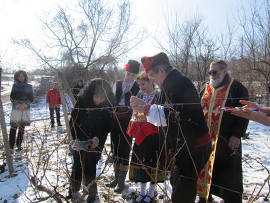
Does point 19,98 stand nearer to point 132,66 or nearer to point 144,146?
point 132,66

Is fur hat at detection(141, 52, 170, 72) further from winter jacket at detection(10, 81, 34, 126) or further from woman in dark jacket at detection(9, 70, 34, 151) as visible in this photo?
winter jacket at detection(10, 81, 34, 126)

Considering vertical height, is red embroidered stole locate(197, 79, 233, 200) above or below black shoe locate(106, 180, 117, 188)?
above

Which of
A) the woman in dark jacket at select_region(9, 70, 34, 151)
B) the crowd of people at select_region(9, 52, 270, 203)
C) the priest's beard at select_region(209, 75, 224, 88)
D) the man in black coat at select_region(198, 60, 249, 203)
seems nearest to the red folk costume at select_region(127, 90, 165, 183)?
the crowd of people at select_region(9, 52, 270, 203)

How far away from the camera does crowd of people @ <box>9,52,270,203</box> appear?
1954 millimetres

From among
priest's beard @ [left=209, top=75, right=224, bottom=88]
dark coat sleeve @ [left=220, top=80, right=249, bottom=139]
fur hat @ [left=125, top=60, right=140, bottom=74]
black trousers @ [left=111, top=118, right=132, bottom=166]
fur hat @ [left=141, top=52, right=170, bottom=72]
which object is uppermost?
fur hat @ [left=125, top=60, right=140, bottom=74]

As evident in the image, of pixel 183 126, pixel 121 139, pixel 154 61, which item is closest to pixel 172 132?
pixel 183 126

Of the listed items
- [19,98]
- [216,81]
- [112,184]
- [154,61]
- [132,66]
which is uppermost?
[132,66]

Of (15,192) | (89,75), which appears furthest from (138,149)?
(89,75)

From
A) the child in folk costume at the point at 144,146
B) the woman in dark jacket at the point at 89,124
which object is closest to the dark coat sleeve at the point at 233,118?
the child in folk costume at the point at 144,146

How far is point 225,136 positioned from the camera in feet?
8.66

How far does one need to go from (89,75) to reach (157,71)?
16.4 metres

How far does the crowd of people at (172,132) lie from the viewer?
1.95m

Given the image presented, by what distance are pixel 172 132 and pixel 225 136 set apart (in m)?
1.00

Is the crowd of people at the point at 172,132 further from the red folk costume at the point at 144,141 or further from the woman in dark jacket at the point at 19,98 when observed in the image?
the woman in dark jacket at the point at 19,98
